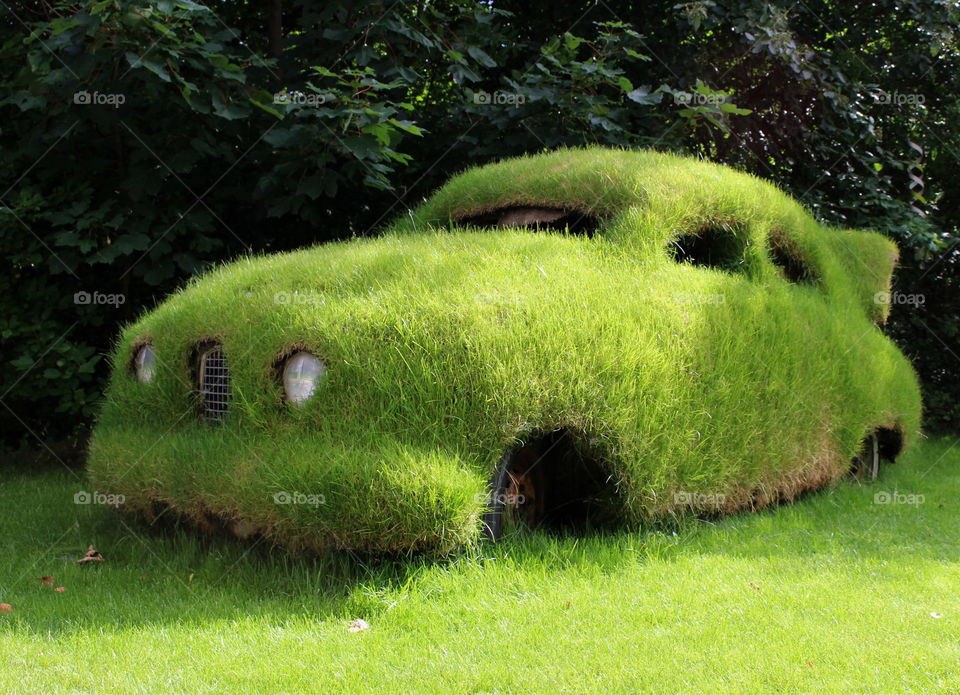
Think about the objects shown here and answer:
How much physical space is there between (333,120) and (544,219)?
7.02ft

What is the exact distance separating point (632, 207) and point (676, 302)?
664mm

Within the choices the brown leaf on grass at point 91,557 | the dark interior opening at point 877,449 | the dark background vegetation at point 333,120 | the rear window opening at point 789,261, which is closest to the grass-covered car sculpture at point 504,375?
Result: the rear window opening at point 789,261

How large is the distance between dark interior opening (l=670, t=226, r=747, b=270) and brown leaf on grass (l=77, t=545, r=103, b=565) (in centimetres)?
342

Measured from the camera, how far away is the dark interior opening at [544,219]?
16.3 ft

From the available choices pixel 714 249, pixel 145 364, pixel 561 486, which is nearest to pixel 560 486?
pixel 561 486

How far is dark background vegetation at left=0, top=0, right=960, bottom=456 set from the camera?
20.4 ft

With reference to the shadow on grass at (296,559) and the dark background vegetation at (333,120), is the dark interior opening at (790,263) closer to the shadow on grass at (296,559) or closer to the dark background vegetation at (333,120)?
the shadow on grass at (296,559)

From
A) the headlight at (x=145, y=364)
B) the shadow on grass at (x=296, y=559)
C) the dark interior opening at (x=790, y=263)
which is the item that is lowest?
the shadow on grass at (x=296, y=559)

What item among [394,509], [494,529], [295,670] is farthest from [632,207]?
[295,670]

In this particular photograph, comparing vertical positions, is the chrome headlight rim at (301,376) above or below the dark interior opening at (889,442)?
→ above

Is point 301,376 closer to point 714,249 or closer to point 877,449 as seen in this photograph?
point 714,249

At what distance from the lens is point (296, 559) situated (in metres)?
3.66

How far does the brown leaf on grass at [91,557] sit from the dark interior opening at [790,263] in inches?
166

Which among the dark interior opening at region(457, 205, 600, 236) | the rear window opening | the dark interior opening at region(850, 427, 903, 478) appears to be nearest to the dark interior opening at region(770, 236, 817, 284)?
the rear window opening
